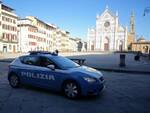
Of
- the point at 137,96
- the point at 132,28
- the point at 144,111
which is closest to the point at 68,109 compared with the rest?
the point at 144,111

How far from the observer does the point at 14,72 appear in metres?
11.1

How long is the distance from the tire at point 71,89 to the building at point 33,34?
8128 cm

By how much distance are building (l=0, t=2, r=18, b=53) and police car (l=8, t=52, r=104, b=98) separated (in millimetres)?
66215

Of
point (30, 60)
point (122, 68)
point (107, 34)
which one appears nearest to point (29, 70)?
point (30, 60)

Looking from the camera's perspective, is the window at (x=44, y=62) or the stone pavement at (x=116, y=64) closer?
the window at (x=44, y=62)

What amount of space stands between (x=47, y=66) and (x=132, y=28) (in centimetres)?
11777

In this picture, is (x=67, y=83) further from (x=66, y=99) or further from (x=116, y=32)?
→ (x=116, y=32)

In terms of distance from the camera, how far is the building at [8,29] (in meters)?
75.6

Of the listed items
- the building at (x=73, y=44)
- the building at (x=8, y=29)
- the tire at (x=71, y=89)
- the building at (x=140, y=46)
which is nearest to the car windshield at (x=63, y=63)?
the tire at (x=71, y=89)

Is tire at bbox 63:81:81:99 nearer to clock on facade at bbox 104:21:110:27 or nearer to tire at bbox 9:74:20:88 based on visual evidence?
tire at bbox 9:74:20:88

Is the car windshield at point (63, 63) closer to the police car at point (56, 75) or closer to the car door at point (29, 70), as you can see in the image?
the police car at point (56, 75)

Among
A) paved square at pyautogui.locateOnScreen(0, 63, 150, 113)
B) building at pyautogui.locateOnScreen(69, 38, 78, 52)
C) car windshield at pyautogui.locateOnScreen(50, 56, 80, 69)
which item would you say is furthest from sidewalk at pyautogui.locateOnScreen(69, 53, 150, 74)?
building at pyautogui.locateOnScreen(69, 38, 78, 52)

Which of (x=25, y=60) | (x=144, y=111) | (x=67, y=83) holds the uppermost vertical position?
(x=25, y=60)

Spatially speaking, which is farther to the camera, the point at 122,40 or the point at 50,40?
the point at 50,40
